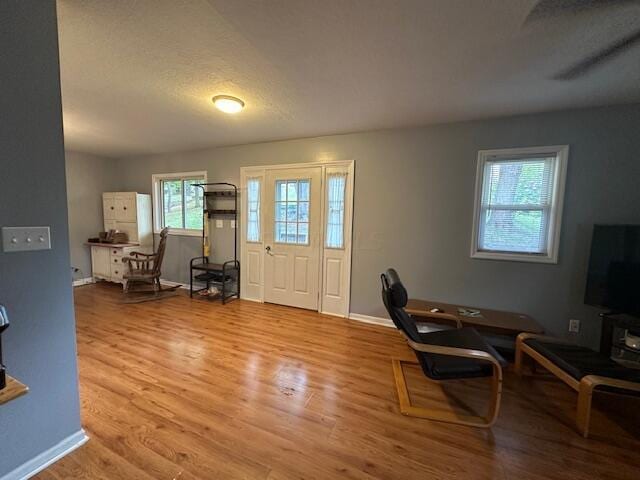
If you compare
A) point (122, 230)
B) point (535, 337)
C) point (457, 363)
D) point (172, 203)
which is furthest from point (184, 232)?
point (535, 337)

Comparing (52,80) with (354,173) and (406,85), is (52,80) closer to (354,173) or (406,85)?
(406,85)

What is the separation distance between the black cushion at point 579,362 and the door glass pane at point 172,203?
530 centimetres

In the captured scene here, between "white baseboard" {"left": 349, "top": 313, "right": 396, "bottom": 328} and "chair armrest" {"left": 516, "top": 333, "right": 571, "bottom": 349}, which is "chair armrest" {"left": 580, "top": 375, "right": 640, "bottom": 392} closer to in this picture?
"chair armrest" {"left": 516, "top": 333, "right": 571, "bottom": 349}

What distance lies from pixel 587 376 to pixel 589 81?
2157 mm

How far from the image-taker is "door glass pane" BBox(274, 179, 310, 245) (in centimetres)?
371

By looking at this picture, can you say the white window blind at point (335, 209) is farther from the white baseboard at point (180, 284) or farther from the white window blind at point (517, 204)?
the white baseboard at point (180, 284)

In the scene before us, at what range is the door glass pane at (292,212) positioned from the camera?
3709mm

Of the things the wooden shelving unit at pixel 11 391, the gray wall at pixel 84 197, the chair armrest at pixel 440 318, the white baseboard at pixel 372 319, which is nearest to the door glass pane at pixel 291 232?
the white baseboard at pixel 372 319

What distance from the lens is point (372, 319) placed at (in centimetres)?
343

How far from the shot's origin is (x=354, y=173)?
3.40 meters

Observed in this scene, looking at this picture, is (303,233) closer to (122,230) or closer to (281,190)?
(281,190)

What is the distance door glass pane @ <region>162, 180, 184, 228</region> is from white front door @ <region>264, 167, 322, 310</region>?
199cm

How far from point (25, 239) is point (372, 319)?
10.6ft

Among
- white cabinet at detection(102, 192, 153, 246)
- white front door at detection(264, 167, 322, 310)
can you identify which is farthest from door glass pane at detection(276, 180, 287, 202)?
white cabinet at detection(102, 192, 153, 246)
